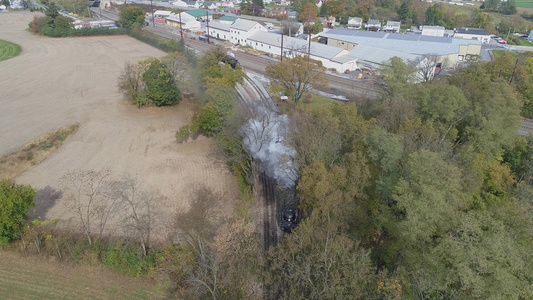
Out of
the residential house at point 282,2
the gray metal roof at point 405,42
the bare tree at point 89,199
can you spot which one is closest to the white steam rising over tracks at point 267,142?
the bare tree at point 89,199

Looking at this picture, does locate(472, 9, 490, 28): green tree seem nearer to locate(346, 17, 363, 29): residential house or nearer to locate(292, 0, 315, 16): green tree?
locate(346, 17, 363, 29): residential house

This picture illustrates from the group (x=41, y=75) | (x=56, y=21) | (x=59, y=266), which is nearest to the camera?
(x=59, y=266)

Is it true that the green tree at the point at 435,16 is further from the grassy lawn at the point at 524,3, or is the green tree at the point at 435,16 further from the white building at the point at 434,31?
the grassy lawn at the point at 524,3

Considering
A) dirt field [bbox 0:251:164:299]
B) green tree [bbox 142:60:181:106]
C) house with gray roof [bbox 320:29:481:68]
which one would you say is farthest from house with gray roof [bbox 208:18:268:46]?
dirt field [bbox 0:251:164:299]

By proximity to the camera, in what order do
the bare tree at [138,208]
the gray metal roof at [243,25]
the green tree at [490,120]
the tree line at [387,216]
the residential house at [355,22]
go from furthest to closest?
the residential house at [355,22]
the gray metal roof at [243,25]
the green tree at [490,120]
the bare tree at [138,208]
the tree line at [387,216]

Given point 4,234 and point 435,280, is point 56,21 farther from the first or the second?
point 435,280

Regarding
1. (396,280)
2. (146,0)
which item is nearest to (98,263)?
(396,280)

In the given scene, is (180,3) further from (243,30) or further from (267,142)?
(267,142)
